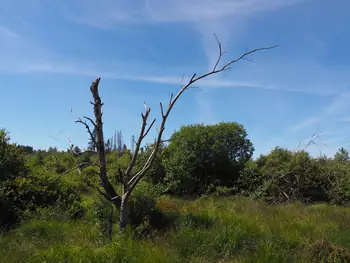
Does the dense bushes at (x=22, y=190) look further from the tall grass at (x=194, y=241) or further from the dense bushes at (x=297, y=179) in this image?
the dense bushes at (x=297, y=179)

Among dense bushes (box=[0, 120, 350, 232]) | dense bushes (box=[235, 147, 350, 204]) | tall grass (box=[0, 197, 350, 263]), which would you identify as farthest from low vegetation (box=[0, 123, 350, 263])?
dense bushes (box=[0, 120, 350, 232])

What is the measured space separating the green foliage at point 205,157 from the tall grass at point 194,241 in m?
7.14

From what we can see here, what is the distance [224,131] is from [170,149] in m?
2.77

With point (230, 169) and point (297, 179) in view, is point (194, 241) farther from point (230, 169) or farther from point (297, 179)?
point (230, 169)

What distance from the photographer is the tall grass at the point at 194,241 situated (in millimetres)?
5918

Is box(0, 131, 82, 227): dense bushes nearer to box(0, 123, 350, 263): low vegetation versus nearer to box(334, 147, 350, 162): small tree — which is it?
box(0, 123, 350, 263): low vegetation

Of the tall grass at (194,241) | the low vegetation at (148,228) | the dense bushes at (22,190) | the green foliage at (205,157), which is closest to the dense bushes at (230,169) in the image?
the green foliage at (205,157)

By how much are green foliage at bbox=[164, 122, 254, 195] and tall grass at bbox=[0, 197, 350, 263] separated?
7136 mm

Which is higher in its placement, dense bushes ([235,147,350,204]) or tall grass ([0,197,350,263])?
dense bushes ([235,147,350,204])

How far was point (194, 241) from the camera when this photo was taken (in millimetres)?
6816

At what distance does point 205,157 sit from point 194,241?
10.4 meters

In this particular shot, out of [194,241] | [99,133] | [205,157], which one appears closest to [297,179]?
[205,157]

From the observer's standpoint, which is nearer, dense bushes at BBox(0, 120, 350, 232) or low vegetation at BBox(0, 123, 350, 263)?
low vegetation at BBox(0, 123, 350, 263)

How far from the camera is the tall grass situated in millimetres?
5918
